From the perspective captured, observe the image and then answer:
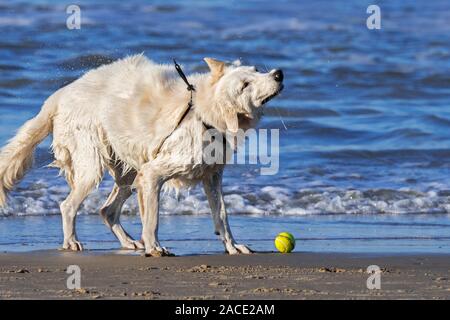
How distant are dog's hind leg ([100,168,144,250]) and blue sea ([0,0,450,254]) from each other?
0.21 m

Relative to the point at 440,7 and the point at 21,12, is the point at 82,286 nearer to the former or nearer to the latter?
the point at 21,12

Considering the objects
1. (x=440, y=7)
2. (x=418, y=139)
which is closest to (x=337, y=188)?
(x=418, y=139)

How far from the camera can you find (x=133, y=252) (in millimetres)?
9227

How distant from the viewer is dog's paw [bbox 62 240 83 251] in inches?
367

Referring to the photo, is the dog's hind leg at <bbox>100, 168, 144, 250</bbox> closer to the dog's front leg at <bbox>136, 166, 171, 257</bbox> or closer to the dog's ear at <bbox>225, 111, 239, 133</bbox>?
the dog's front leg at <bbox>136, 166, 171, 257</bbox>

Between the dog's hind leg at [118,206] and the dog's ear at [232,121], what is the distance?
1405mm

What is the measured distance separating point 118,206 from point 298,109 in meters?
8.48

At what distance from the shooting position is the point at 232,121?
28.6 ft

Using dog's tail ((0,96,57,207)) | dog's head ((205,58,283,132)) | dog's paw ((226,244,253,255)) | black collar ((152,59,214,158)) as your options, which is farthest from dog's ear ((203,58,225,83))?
dog's tail ((0,96,57,207))

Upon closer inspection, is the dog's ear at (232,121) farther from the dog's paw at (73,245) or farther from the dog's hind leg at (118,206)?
the dog's paw at (73,245)

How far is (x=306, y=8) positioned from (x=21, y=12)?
6.95 m
